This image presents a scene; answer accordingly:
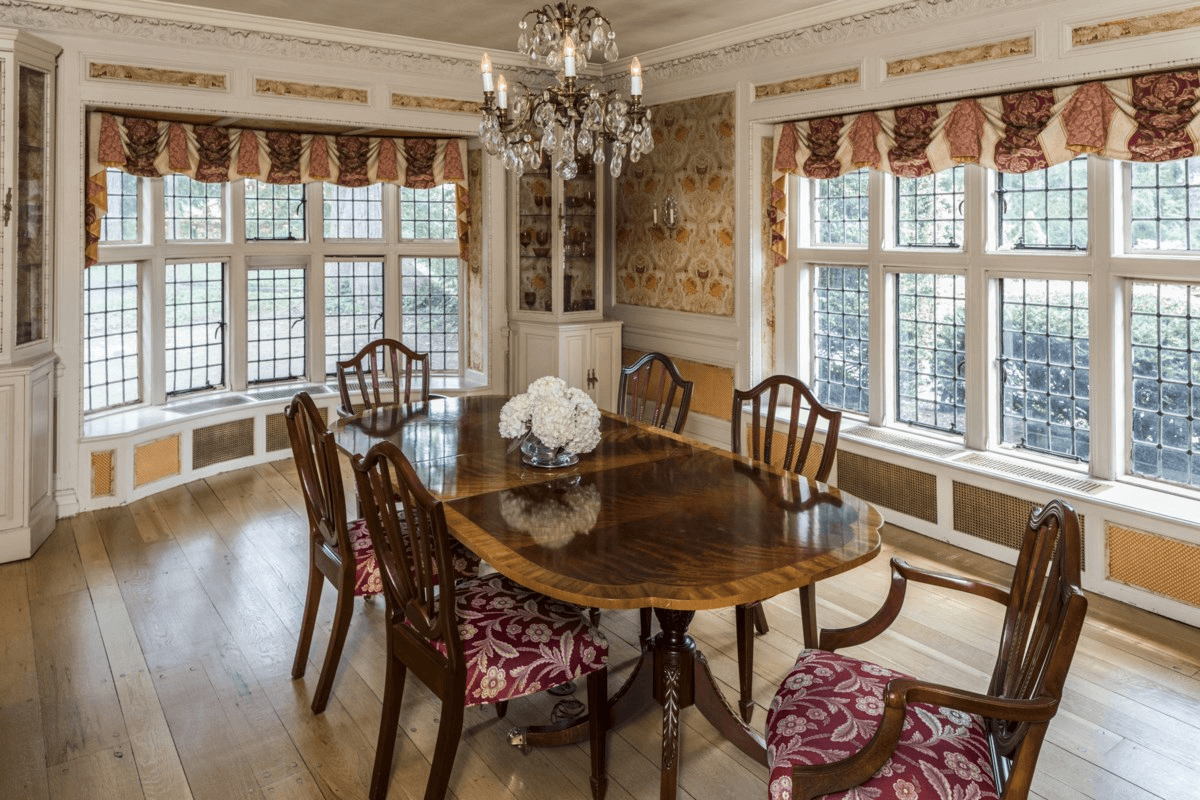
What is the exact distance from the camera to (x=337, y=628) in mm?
2854

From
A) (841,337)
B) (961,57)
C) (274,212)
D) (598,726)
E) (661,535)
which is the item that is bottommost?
(598,726)

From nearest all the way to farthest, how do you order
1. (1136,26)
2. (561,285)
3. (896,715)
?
1. (896,715)
2. (1136,26)
3. (561,285)

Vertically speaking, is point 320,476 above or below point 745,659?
above

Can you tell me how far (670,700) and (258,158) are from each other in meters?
4.75

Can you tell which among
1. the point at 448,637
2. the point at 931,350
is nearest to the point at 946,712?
the point at 448,637

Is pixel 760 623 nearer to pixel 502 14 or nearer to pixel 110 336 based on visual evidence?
pixel 502 14

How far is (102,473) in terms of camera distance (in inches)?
193

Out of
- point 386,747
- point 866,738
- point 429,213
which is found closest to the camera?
point 866,738

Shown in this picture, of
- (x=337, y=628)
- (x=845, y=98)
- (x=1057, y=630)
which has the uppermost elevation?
(x=845, y=98)

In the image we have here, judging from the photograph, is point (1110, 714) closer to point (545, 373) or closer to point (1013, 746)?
point (1013, 746)

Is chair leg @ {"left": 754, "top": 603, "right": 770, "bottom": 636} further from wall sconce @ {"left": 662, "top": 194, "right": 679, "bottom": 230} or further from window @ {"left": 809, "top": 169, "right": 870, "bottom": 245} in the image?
wall sconce @ {"left": 662, "top": 194, "right": 679, "bottom": 230}

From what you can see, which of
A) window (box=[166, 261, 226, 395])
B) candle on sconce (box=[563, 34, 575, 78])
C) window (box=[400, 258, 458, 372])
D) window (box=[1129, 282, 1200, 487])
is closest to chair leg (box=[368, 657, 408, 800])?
candle on sconce (box=[563, 34, 575, 78])

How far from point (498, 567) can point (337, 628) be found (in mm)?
1020

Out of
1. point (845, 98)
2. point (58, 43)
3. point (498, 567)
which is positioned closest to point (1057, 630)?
point (498, 567)
